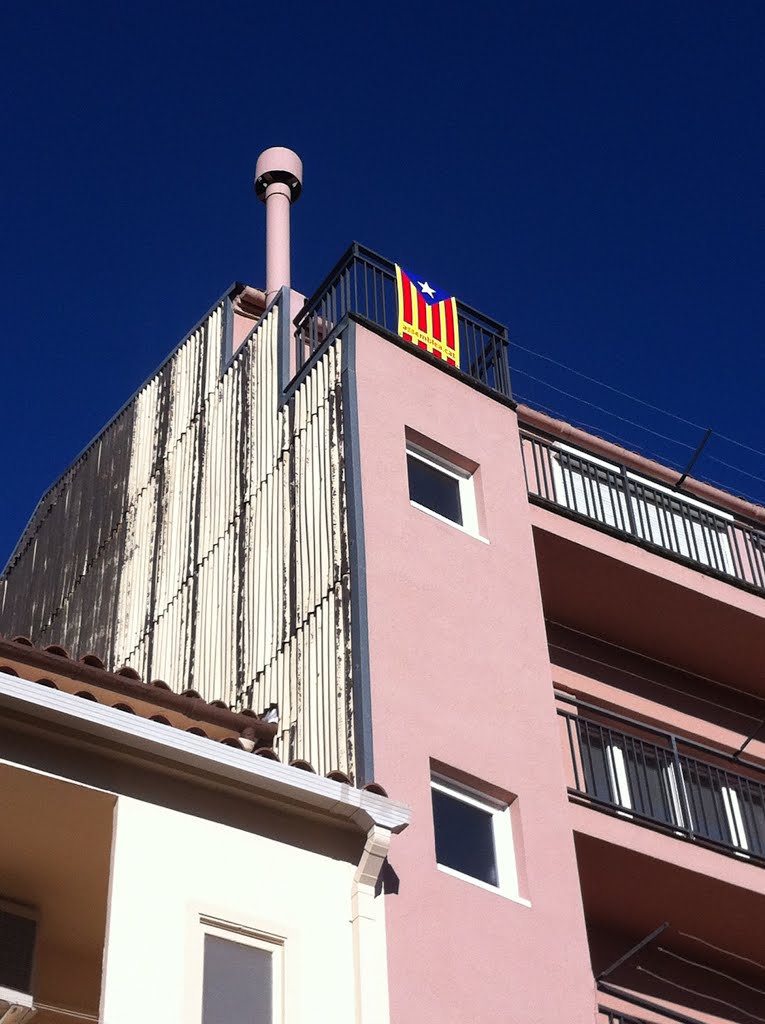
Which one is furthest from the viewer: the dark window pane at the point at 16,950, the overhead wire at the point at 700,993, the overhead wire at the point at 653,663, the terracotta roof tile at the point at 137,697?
the overhead wire at the point at 653,663

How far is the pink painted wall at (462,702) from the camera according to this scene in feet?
43.1

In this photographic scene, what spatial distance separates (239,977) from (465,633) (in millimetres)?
4974

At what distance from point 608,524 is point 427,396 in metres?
3.08

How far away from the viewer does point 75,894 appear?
12.6m

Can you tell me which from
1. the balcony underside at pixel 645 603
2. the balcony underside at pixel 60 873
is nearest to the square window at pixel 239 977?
the balcony underside at pixel 60 873

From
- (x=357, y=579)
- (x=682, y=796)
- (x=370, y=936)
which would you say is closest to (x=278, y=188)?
(x=357, y=579)

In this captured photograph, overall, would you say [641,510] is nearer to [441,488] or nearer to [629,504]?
[629,504]

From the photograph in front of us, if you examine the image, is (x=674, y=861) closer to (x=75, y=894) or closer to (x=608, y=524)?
(x=608, y=524)

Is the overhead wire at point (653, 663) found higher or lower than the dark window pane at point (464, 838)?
higher

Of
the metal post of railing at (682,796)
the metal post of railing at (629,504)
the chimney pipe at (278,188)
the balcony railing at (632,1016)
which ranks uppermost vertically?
the chimney pipe at (278,188)

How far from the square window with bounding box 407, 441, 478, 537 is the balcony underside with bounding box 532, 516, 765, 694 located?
1.15 m

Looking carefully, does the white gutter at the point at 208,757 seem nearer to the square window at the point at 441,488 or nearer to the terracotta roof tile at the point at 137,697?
the terracotta roof tile at the point at 137,697

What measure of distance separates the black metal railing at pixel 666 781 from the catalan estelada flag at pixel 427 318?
14.6 ft

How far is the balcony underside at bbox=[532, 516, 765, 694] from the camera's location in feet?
61.8
